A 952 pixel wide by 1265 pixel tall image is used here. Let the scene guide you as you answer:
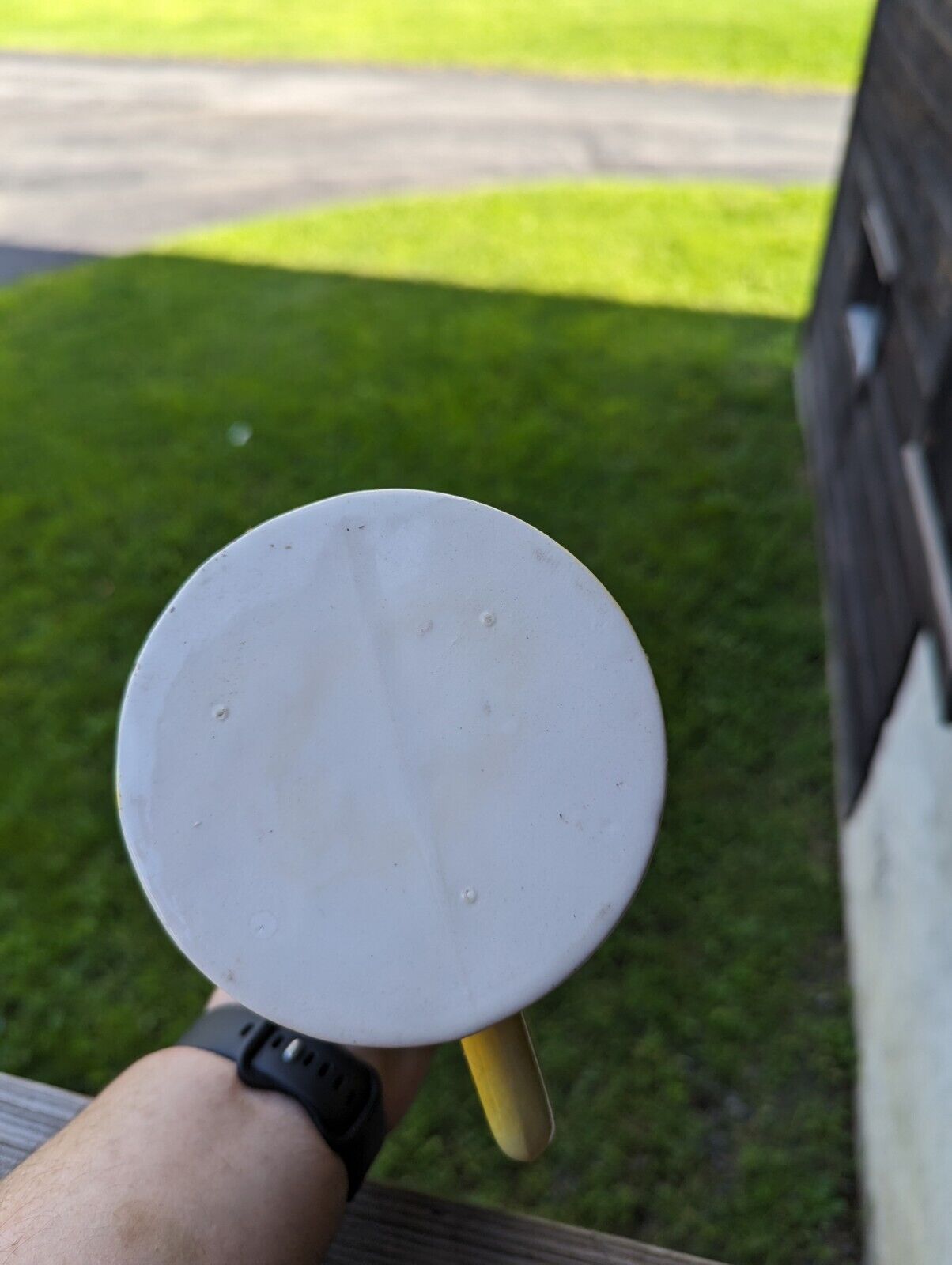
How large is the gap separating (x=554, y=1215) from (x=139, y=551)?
286cm

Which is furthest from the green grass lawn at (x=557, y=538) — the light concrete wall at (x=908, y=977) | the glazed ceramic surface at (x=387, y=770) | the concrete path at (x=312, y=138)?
the glazed ceramic surface at (x=387, y=770)

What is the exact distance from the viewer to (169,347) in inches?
211

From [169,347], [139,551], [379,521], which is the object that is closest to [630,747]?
[379,521]

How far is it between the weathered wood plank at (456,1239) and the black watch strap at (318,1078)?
5 cm

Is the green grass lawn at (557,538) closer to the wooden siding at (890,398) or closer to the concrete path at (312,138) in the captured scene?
the wooden siding at (890,398)

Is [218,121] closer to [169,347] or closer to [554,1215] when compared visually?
[169,347]

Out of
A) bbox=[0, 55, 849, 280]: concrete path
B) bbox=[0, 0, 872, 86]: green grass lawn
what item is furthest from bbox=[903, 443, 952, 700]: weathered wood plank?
bbox=[0, 0, 872, 86]: green grass lawn

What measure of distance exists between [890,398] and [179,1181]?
111 inches

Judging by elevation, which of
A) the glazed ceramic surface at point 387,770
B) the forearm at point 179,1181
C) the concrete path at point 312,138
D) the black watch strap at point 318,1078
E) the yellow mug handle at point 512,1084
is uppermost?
the glazed ceramic surface at point 387,770

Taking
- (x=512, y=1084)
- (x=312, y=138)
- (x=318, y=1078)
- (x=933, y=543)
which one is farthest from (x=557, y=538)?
(x=312, y=138)

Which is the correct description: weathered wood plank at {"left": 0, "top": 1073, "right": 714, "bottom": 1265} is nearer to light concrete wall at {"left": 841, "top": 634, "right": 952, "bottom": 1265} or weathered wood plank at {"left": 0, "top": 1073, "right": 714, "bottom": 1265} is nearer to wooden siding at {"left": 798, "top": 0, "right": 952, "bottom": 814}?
light concrete wall at {"left": 841, "top": 634, "right": 952, "bottom": 1265}

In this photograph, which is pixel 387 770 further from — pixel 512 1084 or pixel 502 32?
pixel 502 32

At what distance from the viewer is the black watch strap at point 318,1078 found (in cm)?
124

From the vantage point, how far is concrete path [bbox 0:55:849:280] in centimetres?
741
